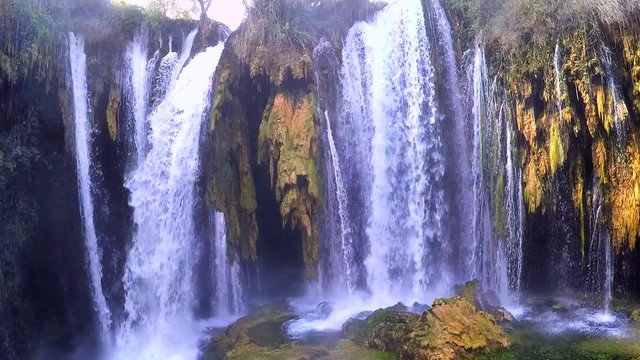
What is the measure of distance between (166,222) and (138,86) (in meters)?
3.70

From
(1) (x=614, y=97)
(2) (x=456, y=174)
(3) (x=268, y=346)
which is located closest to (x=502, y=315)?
(2) (x=456, y=174)

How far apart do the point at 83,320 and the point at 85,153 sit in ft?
13.5

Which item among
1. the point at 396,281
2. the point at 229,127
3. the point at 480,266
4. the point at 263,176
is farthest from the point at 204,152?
the point at 480,266

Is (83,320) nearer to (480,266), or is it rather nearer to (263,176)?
(263,176)

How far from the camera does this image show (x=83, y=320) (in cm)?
1303

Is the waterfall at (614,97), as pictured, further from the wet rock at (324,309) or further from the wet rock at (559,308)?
the wet rock at (324,309)

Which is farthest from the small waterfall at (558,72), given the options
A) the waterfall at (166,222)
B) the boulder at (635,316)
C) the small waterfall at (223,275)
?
the small waterfall at (223,275)

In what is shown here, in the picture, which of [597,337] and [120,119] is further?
[120,119]

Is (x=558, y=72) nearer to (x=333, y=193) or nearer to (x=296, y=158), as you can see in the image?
(x=333, y=193)

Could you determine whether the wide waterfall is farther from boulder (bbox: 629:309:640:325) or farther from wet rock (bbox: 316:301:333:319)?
boulder (bbox: 629:309:640:325)

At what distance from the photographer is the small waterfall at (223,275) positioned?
44.5ft

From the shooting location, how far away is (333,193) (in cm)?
1376

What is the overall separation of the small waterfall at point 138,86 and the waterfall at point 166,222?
27cm

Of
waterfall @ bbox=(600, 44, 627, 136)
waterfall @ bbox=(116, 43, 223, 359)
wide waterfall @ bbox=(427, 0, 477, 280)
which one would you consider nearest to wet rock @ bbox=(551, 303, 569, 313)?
wide waterfall @ bbox=(427, 0, 477, 280)
